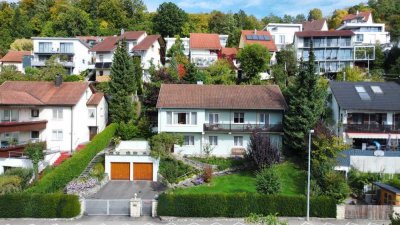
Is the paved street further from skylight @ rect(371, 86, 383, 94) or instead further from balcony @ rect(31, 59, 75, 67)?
balcony @ rect(31, 59, 75, 67)

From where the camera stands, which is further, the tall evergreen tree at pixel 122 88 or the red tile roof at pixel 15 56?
the red tile roof at pixel 15 56

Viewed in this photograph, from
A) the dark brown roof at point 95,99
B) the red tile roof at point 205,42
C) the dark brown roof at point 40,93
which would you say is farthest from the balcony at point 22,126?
the red tile roof at point 205,42

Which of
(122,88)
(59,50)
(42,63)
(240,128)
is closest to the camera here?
(240,128)

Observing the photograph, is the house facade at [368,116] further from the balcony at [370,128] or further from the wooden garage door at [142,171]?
the wooden garage door at [142,171]

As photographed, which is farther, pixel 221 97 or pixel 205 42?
pixel 205 42

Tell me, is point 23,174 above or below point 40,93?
below

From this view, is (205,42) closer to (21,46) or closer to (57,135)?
(57,135)

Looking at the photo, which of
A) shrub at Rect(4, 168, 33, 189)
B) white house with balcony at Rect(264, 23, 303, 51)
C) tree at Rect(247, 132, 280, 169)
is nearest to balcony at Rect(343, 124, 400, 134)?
tree at Rect(247, 132, 280, 169)

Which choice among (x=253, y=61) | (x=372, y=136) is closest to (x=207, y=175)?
(x=372, y=136)
